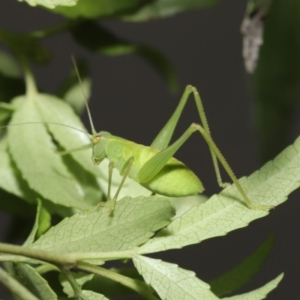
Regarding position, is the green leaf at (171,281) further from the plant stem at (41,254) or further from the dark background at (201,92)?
the dark background at (201,92)

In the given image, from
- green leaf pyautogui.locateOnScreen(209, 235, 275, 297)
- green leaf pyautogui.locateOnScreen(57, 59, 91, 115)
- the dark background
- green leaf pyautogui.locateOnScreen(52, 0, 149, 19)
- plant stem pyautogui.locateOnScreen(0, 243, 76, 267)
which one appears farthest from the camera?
the dark background

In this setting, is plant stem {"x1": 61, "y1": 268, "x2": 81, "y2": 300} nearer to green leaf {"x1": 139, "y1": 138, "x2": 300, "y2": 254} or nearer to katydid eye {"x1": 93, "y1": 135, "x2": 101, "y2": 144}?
green leaf {"x1": 139, "y1": 138, "x2": 300, "y2": 254}

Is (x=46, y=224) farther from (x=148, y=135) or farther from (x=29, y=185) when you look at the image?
(x=148, y=135)

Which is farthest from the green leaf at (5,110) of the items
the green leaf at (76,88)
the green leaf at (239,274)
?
the green leaf at (239,274)

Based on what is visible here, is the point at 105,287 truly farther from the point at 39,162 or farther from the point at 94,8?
the point at 94,8

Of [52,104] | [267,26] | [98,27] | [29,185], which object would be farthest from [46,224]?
[267,26]

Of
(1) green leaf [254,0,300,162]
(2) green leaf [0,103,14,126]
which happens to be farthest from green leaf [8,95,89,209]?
(1) green leaf [254,0,300,162]
